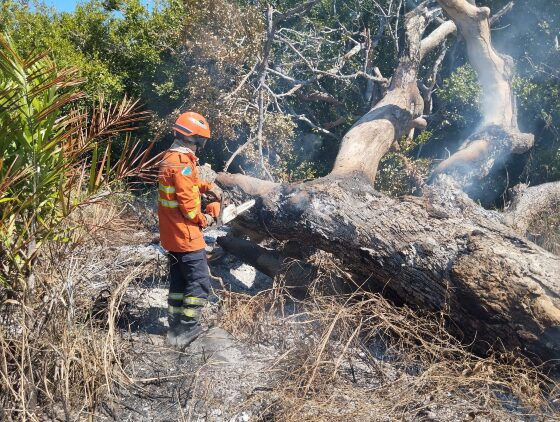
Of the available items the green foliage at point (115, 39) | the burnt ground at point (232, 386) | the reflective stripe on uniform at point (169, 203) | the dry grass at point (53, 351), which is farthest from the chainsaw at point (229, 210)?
the green foliage at point (115, 39)

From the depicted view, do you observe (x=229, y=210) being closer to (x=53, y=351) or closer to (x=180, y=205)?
(x=180, y=205)

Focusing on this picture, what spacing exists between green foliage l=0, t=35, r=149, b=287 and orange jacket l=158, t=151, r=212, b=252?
78cm

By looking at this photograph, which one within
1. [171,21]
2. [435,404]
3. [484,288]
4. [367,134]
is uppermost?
[171,21]

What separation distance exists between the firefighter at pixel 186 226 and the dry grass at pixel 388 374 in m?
0.45

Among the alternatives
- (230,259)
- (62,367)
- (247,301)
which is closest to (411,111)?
(230,259)

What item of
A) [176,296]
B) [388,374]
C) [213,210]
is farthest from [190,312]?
[388,374]

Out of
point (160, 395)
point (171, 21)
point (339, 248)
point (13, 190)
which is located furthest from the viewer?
point (171, 21)

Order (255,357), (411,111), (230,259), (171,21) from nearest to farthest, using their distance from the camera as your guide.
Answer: (255,357), (230,259), (411,111), (171,21)

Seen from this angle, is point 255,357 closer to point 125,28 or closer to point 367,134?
point 367,134

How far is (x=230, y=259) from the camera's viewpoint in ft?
17.3

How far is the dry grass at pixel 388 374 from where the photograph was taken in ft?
9.80

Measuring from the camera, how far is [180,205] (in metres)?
3.89

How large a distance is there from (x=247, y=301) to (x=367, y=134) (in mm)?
2128

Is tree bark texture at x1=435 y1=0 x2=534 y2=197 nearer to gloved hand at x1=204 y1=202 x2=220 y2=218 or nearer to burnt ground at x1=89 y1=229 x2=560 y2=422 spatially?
gloved hand at x1=204 y1=202 x2=220 y2=218
